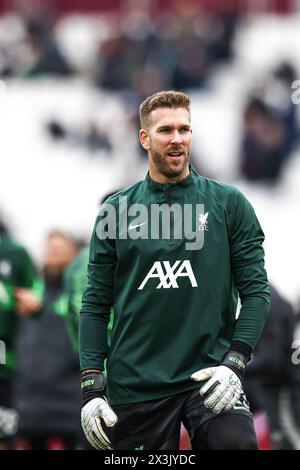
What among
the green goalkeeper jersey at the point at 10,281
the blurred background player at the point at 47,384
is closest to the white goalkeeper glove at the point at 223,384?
the green goalkeeper jersey at the point at 10,281

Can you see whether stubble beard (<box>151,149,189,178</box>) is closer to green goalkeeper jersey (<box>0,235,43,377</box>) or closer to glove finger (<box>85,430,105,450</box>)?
glove finger (<box>85,430,105,450</box>)

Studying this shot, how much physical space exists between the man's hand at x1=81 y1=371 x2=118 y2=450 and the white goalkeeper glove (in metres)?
0.46

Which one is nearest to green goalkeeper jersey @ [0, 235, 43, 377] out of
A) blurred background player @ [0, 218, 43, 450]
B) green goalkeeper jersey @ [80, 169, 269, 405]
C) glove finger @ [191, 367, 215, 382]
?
blurred background player @ [0, 218, 43, 450]

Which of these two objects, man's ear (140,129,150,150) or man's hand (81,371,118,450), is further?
man's ear (140,129,150,150)

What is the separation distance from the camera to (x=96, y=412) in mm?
6629

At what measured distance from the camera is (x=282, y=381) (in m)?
10.5

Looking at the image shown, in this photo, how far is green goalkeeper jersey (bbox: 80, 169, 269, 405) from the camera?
6672 millimetres

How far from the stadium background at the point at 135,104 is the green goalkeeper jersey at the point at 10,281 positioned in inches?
212

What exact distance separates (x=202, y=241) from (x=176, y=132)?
1.78 feet

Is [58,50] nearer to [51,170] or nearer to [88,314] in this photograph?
[51,170]

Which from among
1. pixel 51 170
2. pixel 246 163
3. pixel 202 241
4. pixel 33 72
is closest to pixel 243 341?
pixel 202 241

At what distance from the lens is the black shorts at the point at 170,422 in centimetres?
651

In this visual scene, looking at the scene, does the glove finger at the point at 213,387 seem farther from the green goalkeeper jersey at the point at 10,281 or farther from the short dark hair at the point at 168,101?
the green goalkeeper jersey at the point at 10,281

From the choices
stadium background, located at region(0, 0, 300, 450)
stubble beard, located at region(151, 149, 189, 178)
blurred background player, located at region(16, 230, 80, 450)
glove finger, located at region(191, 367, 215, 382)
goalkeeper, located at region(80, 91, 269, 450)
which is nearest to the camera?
glove finger, located at region(191, 367, 215, 382)
